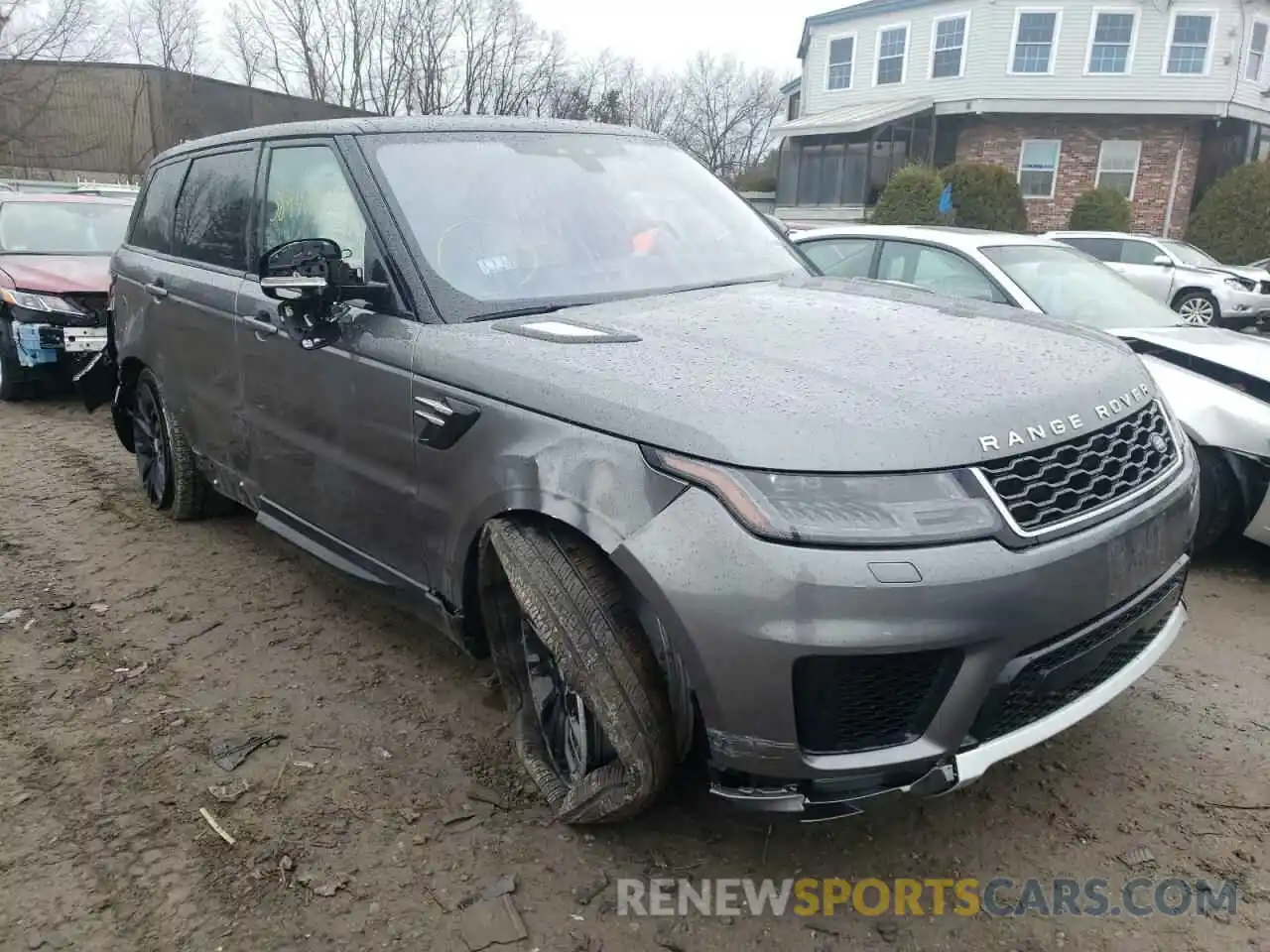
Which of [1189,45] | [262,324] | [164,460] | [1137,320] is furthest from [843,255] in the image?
[1189,45]

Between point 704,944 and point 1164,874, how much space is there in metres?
1.17

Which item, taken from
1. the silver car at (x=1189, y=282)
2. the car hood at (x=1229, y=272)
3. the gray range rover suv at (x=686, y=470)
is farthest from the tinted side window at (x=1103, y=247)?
the gray range rover suv at (x=686, y=470)

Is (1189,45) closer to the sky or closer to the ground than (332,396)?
closer to the sky

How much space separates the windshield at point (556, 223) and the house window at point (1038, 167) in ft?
78.8

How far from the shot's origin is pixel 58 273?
24.9 feet

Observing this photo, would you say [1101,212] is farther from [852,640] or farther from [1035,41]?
[852,640]

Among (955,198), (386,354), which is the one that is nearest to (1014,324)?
(386,354)

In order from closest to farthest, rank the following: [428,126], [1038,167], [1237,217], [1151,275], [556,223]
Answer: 1. [556,223]
2. [428,126]
3. [1151,275]
4. [1237,217]
5. [1038,167]

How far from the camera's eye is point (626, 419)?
210 cm

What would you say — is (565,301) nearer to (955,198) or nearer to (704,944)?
(704,944)

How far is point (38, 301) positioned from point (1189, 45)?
26.5m

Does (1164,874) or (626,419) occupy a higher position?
(626,419)

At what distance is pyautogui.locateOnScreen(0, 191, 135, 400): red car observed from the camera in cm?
725

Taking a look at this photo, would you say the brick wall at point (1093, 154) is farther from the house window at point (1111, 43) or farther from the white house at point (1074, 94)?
the house window at point (1111, 43)
